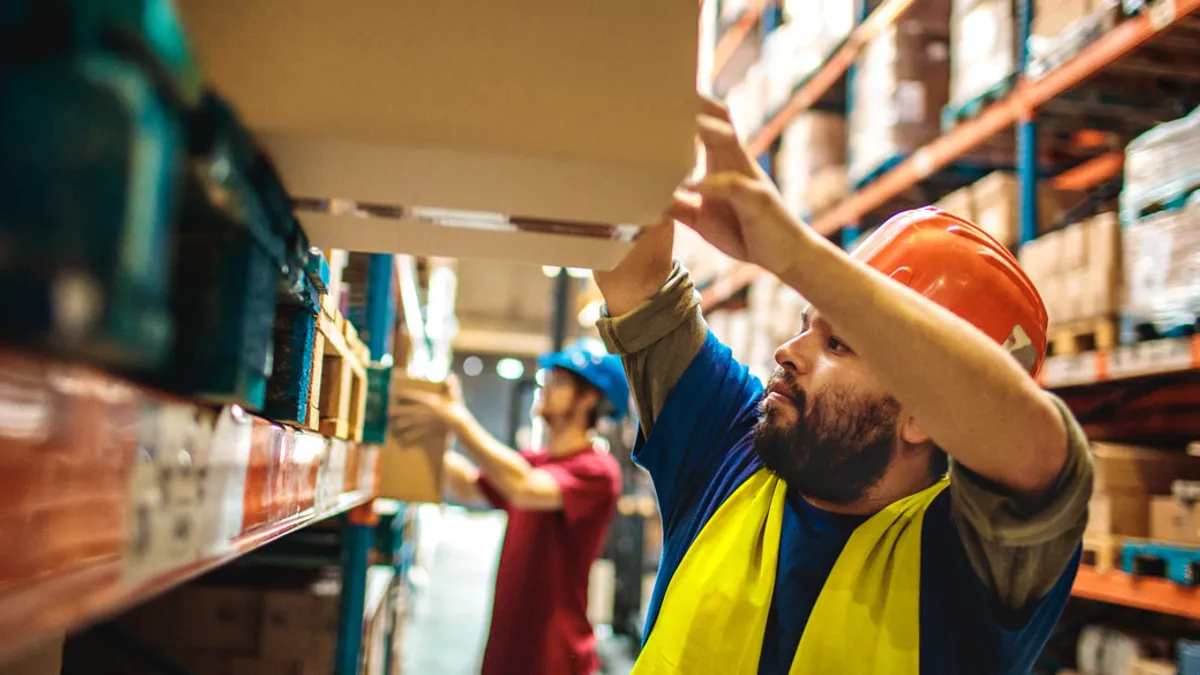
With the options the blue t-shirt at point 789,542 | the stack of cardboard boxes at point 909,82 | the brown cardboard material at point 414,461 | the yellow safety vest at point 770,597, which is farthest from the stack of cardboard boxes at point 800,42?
the yellow safety vest at point 770,597

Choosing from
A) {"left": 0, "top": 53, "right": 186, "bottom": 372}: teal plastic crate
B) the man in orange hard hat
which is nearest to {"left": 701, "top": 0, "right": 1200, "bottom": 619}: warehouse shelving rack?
the man in orange hard hat

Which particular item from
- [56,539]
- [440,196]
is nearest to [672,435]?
[440,196]

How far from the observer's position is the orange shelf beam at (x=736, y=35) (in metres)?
7.17

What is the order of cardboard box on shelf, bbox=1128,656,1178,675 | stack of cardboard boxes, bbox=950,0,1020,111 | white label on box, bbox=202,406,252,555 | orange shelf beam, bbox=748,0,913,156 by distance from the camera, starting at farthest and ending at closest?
orange shelf beam, bbox=748,0,913,156 → stack of cardboard boxes, bbox=950,0,1020,111 → cardboard box on shelf, bbox=1128,656,1178,675 → white label on box, bbox=202,406,252,555

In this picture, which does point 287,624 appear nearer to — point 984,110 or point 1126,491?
point 1126,491

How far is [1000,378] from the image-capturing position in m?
1.33

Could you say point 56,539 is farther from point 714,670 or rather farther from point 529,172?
point 714,670

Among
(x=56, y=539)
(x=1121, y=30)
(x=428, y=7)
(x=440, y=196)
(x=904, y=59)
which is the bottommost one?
(x=56, y=539)

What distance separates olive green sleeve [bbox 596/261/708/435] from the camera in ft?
6.29

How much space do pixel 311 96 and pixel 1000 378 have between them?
103cm

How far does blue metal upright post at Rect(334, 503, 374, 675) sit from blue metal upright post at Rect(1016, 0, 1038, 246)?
2.81m

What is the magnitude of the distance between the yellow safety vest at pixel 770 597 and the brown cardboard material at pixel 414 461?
1664 mm

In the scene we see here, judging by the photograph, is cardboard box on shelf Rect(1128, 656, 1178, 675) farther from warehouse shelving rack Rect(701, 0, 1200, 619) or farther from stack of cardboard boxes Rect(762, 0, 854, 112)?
stack of cardboard boxes Rect(762, 0, 854, 112)

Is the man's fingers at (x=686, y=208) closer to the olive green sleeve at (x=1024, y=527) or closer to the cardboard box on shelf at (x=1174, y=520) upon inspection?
the olive green sleeve at (x=1024, y=527)
